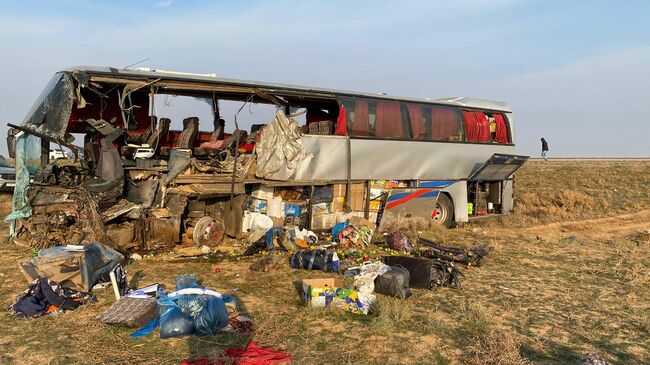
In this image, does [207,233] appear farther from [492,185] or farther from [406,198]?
[492,185]

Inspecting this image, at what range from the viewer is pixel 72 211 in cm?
791

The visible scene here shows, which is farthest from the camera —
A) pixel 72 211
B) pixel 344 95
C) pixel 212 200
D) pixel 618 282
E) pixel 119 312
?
pixel 344 95

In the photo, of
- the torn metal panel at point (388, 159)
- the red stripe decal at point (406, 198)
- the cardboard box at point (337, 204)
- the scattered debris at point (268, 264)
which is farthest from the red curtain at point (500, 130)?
the scattered debris at point (268, 264)

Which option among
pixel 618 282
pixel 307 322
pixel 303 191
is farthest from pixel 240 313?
pixel 618 282

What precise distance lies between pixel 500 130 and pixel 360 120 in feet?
16.3

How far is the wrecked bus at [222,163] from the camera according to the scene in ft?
26.3

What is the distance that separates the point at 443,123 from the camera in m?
11.9

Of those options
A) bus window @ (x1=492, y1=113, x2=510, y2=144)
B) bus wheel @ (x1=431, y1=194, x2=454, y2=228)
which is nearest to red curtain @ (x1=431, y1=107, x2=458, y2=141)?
bus wheel @ (x1=431, y1=194, x2=454, y2=228)

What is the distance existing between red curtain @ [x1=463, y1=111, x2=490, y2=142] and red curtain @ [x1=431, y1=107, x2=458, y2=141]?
18.1 inches

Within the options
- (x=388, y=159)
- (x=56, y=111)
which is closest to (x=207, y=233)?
(x=56, y=111)

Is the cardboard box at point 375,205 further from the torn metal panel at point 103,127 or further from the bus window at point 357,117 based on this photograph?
the torn metal panel at point 103,127

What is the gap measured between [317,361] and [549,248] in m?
7.12

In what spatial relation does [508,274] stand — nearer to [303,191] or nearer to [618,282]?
[618,282]

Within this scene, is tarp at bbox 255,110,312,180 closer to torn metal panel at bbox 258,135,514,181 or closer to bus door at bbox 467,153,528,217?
torn metal panel at bbox 258,135,514,181
